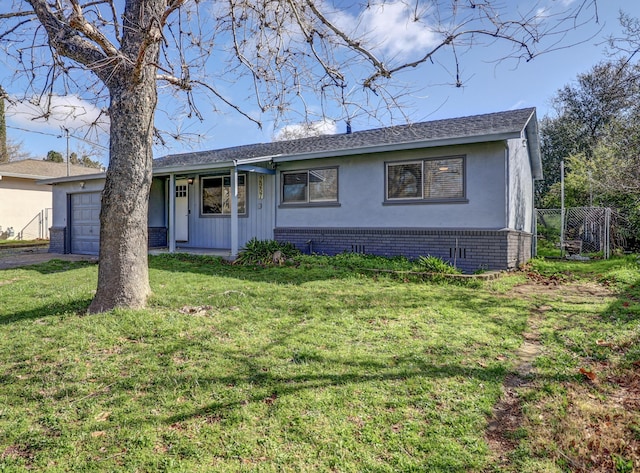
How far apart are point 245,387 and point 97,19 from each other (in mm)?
4807

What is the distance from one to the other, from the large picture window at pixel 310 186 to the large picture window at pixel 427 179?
1659 millimetres

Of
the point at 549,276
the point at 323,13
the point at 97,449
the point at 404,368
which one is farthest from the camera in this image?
the point at 549,276

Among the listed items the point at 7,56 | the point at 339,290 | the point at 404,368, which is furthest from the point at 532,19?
the point at 7,56

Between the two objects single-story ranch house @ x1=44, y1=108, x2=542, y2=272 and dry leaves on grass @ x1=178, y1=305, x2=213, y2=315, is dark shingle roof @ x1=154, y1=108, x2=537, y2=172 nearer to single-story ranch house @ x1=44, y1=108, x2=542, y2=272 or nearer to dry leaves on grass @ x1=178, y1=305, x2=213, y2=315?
single-story ranch house @ x1=44, y1=108, x2=542, y2=272

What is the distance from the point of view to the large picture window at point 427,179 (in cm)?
934

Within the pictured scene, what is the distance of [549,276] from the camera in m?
9.03

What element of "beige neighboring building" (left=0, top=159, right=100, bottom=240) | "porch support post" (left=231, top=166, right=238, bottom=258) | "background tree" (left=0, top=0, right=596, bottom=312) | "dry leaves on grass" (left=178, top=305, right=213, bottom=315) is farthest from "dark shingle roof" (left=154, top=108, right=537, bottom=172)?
"beige neighboring building" (left=0, top=159, right=100, bottom=240)

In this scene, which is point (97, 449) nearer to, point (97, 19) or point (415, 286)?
point (97, 19)

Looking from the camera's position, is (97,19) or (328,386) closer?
(328,386)

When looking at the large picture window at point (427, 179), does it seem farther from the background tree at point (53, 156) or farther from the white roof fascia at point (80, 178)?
the background tree at point (53, 156)

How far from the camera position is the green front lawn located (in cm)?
239

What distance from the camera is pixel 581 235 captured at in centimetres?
1515

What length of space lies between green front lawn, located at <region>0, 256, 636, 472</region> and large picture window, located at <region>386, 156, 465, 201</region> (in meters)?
3.84

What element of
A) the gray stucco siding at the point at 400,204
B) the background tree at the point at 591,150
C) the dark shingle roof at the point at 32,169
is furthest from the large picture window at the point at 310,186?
the dark shingle roof at the point at 32,169
